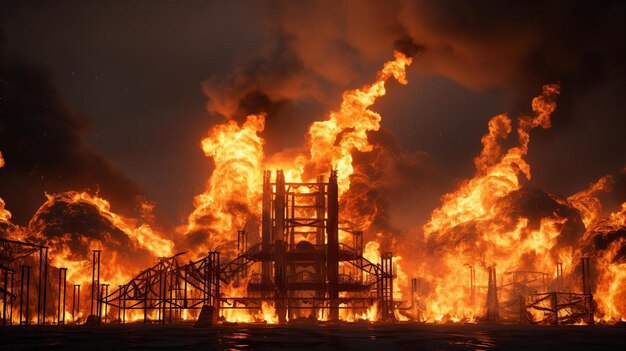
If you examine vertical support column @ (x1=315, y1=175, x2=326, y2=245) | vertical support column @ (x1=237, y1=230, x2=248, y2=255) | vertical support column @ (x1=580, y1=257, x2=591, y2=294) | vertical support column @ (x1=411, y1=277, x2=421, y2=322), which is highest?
vertical support column @ (x1=315, y1=175, x2=326, y2=245)

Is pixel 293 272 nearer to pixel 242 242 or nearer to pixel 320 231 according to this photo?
pixel 242 242

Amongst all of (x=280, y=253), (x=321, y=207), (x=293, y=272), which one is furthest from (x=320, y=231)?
(x=280, y=253)

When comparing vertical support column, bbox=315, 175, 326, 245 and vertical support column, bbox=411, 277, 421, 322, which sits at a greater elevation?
vertical support column, bbox=315, 175, 326, 245

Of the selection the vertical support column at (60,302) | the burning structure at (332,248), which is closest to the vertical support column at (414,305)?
the burning structure at (332,248)

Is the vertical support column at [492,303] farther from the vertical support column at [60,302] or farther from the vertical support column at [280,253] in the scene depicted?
the vertical support column at [60,302]

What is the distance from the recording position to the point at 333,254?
10344 centimetres

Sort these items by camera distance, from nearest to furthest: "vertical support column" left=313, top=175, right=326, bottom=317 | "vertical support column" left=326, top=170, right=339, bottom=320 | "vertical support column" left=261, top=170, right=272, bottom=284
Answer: "vertical support column" left=326, top=170, right=339, bottom=320 → "vertical support column" left=313, top=175, right=326, bottom=317 → "vertical support column" left=261, top=170, right=272, bottom=284

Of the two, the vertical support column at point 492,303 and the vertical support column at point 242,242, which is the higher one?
the vertical support column at point 242,242

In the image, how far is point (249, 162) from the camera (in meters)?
131

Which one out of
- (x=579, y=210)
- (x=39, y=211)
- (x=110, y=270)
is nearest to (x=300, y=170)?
(x=110, y=270)

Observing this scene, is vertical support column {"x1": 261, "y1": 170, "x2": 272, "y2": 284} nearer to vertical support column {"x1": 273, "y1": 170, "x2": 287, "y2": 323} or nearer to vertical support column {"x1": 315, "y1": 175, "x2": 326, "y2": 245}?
vertical support column {"x1": 273, "y1": 170, "x2": 287, "y2": 323}

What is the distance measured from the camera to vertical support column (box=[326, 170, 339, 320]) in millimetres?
100812

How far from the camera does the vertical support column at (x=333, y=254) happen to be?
101m

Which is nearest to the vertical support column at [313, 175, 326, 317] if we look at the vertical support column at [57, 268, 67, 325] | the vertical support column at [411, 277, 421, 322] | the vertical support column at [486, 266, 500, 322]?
the vertical support column at [411, 277, 421, 322]
